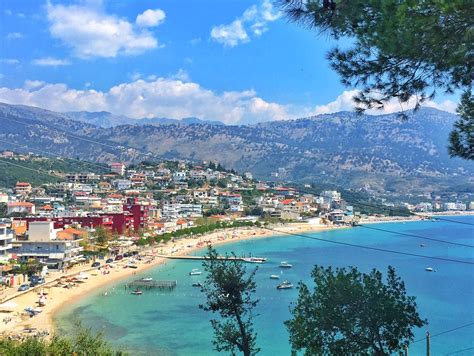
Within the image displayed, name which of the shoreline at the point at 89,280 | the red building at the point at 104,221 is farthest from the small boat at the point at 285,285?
the red building at the point at 104,221

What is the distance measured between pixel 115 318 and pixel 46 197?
124ft

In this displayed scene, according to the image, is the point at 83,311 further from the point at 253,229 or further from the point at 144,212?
the point at 253,229

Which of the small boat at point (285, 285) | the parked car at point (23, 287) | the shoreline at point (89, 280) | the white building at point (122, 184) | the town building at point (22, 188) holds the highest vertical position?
the white building at point (122, 184)

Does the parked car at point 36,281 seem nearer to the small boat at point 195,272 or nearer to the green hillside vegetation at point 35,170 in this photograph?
the small boat at point 195,272

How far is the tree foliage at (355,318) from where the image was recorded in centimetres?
575

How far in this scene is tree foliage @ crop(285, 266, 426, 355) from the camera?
5746 millimetres

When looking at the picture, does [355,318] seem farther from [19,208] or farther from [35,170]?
[35,170]

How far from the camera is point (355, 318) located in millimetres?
5809

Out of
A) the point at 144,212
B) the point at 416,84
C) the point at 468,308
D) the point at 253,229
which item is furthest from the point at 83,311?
the point at 253,229

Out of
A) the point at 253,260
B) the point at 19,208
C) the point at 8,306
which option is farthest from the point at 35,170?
the point at 8,306

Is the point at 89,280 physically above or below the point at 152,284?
above

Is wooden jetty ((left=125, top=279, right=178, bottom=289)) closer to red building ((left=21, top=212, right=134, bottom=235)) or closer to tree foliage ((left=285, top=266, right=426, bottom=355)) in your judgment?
red building ((left=21, top=212, right=134, bottom=235))

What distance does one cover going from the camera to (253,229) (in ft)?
165

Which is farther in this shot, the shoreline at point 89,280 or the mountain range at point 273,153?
the mountain range at point 273,153
